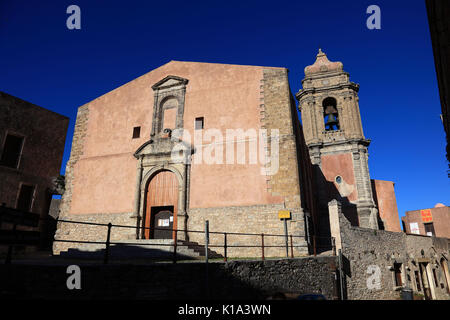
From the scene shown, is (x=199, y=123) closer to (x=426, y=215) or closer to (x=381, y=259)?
(x=381, y=259)

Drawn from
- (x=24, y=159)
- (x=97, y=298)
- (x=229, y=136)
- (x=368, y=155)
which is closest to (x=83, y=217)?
(x=24, y=159)

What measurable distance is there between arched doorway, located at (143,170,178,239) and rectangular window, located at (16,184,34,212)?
236 inches

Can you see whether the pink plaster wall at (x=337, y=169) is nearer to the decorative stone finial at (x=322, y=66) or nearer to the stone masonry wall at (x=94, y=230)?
the decorative stone finial at (x=322, y=66)

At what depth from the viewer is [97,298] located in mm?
5633

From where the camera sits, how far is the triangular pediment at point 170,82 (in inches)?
554

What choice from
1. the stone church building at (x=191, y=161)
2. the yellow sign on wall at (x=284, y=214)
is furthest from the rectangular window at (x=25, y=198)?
the yellow sign on wall at (x=284, y=214)

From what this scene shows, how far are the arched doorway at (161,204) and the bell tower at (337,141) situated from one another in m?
13.3

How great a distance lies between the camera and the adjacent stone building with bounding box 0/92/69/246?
43.8 feet

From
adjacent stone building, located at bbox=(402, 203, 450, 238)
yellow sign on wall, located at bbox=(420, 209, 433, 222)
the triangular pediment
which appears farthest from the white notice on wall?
the triangular pediment

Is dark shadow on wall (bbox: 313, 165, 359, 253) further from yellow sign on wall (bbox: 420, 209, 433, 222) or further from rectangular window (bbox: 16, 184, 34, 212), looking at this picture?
rectangular window (bbox: 16, 184, 34, 212)

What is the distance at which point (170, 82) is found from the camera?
1428 cm

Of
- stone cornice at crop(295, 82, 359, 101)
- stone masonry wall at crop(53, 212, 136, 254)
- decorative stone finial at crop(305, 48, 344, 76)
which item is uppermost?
decorative stone finial at crop(305, 48, 344, 76)

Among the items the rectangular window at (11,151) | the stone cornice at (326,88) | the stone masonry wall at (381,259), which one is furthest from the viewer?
the stone cornice at (326,88)

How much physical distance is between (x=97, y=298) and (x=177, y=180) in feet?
23.6
